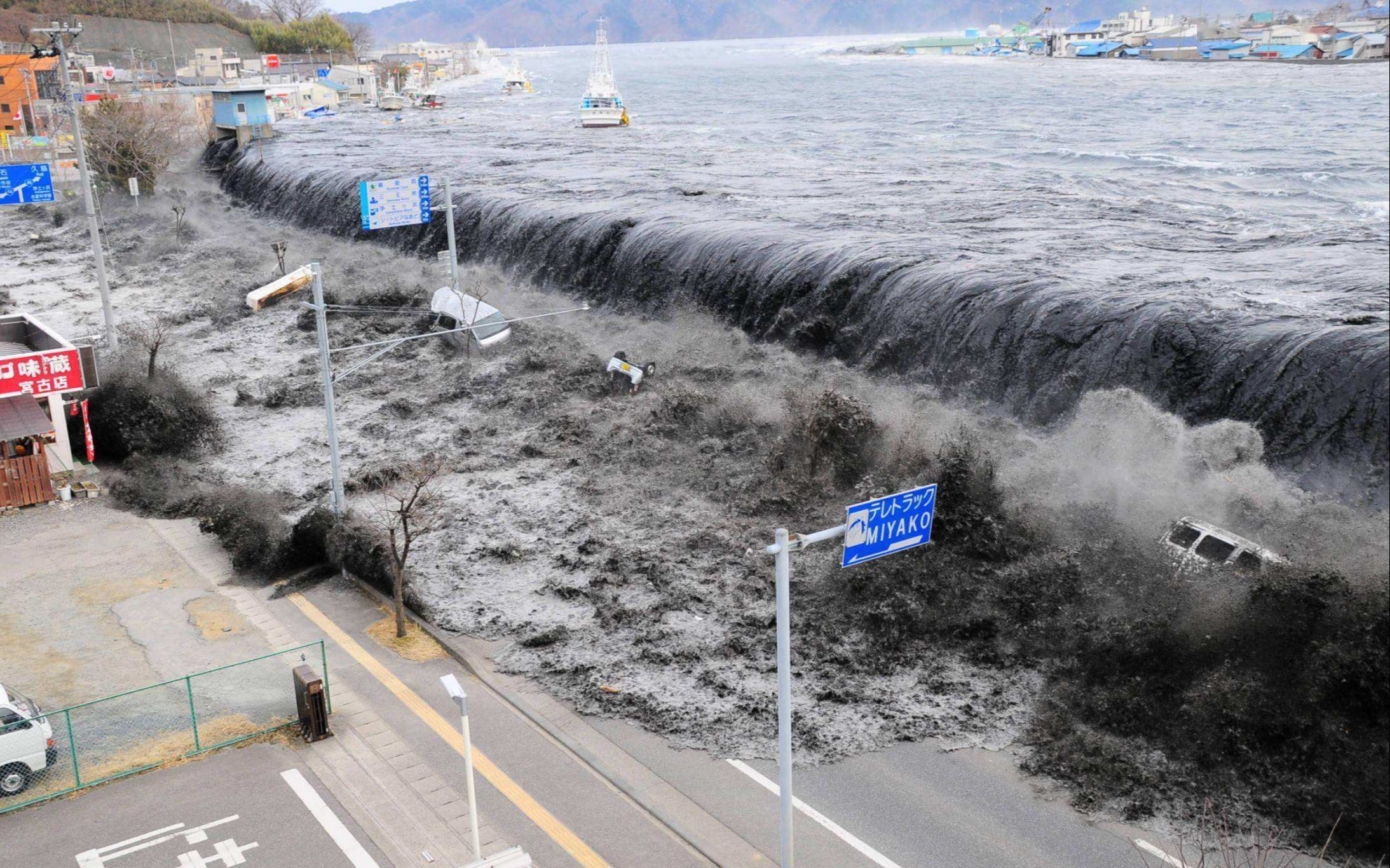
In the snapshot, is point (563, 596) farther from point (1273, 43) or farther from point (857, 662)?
point (1273, 43)

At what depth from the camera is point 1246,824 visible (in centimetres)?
1569

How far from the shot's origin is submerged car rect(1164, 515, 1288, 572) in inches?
786

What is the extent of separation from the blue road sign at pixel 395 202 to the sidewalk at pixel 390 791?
64.9 ft

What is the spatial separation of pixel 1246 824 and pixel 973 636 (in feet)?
19.7

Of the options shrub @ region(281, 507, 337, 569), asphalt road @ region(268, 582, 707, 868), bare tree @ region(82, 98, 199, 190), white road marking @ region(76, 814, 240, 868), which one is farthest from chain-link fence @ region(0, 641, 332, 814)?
bare tree @ region(82, 98, 199, 190)

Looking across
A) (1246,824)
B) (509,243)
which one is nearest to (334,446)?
(1246,824)

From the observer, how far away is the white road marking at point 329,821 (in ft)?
48.7

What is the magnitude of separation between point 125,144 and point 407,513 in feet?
206

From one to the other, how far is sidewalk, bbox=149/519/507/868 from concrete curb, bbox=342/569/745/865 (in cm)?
210

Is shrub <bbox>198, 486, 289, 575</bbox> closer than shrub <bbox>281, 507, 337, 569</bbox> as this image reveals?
Yes

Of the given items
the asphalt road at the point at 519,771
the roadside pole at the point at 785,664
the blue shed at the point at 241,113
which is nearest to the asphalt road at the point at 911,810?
the asphalt road at the point at 519,771

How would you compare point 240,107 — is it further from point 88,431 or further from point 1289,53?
point 1289,53

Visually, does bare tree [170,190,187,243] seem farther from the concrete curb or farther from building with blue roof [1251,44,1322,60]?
building with blue roof [1251,44,1322,60]

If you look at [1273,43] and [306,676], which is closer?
[306,676]
